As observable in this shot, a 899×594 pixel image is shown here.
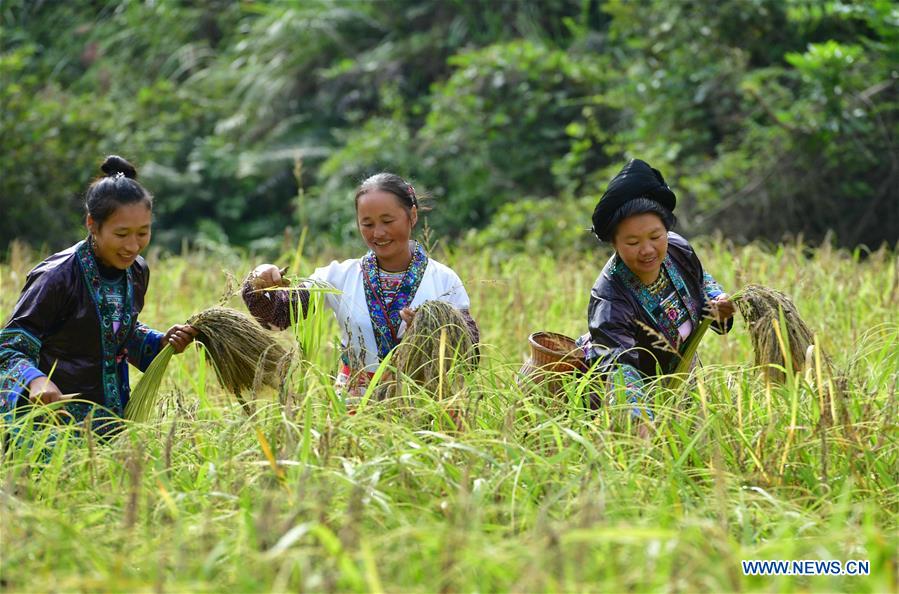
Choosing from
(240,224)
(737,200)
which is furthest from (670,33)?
(240,224)

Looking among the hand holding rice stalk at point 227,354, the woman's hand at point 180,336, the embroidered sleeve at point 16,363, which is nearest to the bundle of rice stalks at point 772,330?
the hand holding rice stalk at point 227,354

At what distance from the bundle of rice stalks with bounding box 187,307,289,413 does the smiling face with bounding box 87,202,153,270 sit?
0.88ft

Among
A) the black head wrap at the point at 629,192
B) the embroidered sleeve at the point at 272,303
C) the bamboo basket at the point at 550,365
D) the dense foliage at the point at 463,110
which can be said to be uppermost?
the dense foliage at the point at 463,110

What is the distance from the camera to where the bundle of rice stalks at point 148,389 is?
3.42 metres

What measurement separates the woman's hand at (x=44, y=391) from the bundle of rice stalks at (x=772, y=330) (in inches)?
74.1

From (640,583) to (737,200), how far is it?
6524mm

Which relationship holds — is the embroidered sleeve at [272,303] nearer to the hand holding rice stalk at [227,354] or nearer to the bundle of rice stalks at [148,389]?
the hand holding rice stalk at [227,354]

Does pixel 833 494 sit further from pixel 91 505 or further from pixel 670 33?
pixel 670 33

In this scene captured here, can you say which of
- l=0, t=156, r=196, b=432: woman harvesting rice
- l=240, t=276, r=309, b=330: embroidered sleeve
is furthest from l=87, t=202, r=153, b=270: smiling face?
l=240, t=276, r=309, b=330: embroidered sleeve

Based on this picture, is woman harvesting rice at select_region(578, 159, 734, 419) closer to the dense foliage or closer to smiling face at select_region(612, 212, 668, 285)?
smiling face at select_region(612, 212, 668, 285)

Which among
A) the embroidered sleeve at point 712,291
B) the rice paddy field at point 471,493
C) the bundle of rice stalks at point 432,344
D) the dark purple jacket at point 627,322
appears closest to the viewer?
the rice paddy field at point 471,493

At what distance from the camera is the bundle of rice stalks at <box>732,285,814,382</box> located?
Answer: 10.7 ft

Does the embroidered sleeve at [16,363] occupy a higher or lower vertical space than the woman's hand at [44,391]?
higher

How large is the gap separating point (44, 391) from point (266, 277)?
77 cm
